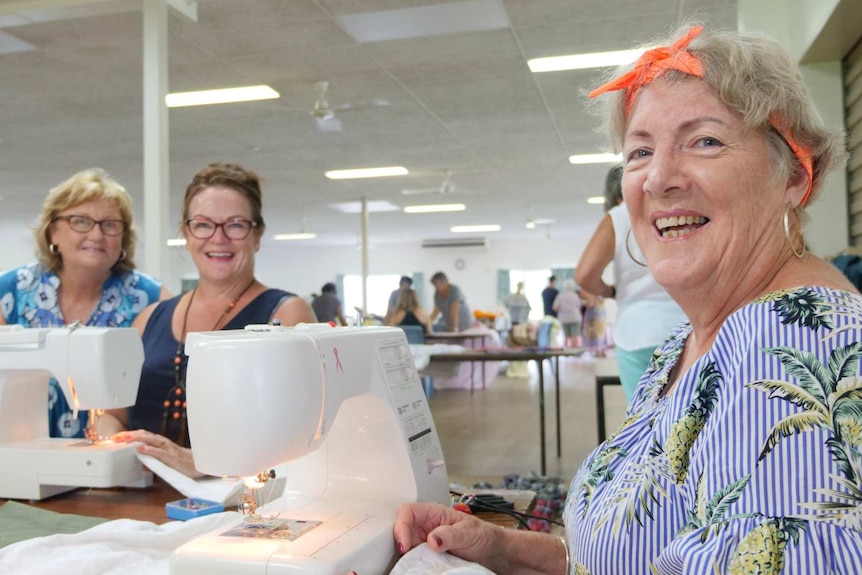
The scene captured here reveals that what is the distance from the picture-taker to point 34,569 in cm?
→ 100

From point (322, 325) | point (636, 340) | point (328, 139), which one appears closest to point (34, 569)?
point (322, 325)

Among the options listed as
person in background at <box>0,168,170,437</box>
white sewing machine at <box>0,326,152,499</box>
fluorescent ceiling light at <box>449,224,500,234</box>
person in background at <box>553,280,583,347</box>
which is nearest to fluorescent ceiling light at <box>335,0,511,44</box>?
person in background at <box>0,168,170,437</box>

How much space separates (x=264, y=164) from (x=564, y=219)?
746 centimetres

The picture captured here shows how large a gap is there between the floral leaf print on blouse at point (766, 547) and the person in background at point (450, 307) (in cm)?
869

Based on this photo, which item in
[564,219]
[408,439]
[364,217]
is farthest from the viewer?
[564,219]

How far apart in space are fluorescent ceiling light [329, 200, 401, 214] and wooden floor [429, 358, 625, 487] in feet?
11.5

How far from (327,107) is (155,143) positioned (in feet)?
6.72

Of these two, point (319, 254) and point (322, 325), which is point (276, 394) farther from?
point (319, 254)

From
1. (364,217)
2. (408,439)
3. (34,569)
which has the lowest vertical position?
(34,569)

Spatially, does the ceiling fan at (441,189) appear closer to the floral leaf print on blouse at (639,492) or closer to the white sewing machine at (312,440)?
the white sewing machine at (312,440)

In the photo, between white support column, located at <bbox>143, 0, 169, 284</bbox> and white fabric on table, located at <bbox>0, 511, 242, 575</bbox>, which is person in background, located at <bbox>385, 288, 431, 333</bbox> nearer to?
white support column, located at <bbox>143, 0, 169, 284</bbox>

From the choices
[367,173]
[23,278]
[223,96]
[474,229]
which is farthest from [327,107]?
[474,229]

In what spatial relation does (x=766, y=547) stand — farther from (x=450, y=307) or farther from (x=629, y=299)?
(x=450, y=307)

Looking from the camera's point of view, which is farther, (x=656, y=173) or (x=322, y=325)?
(x=322, y=325)
